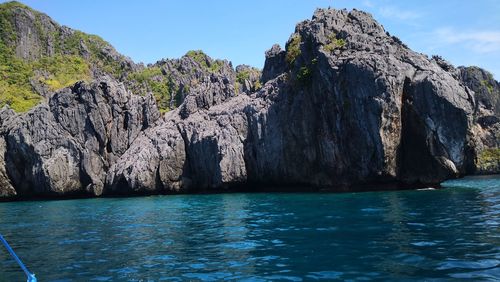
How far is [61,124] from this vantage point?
69875mm

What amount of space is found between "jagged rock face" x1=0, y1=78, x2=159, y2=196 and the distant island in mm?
170

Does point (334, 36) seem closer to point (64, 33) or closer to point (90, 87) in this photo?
point (90, 87)

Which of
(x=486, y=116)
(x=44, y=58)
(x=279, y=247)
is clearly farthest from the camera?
(x=44, y=58)

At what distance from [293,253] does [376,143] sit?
115 feet

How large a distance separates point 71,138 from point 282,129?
34.7 meters

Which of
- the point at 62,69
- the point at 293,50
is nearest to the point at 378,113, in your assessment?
the point at 293,50

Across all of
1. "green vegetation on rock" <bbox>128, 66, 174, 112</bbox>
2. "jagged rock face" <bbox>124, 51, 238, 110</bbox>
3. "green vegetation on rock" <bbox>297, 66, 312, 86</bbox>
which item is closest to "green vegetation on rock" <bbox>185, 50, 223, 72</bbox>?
"jagged rock face" <bbox>124, 51, 238, 110</bbox>

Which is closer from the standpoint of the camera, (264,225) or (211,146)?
(264,225)

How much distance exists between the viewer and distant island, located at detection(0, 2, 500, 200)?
159ft

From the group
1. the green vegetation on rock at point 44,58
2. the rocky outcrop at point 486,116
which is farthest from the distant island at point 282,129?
the rocky outcrop at point 486,116

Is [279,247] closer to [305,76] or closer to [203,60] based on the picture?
[305,76]

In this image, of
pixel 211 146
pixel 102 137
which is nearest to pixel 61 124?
pixel 102 137

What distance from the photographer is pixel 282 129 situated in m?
59.0

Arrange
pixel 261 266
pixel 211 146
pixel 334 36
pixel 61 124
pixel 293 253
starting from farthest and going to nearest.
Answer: pixel 61 124 → pixel 211 146 → pixel 334 36 → pixel 293 253 → pixel 261 266
